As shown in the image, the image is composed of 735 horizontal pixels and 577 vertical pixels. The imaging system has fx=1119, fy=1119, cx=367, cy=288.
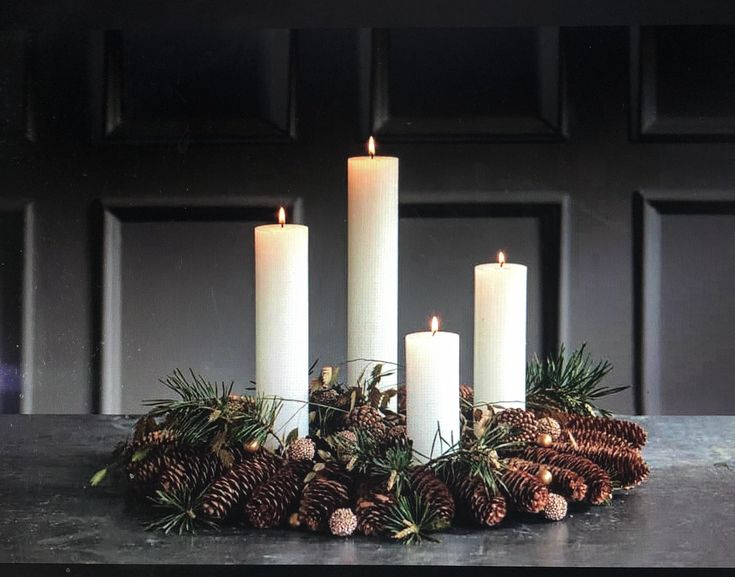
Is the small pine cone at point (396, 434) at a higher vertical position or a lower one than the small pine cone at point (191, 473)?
higher

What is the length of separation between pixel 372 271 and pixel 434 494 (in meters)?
0.18

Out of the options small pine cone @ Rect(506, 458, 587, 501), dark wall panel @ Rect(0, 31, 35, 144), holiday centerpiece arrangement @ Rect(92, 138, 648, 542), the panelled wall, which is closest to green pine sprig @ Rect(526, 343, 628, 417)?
holiday centerpiece arrangement @ Rect(92, 138, 648, 542)

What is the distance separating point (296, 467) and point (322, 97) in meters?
0.99

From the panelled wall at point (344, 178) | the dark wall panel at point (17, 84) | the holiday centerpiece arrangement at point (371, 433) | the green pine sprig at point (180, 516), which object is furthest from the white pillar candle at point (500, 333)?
the dark wall panel at point (17, 84)

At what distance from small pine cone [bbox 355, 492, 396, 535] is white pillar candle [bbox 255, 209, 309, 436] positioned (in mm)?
96

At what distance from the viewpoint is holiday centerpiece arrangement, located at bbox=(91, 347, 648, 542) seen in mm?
676

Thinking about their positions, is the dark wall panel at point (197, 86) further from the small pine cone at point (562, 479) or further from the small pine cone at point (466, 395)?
the small pine cone at point (562, 479)

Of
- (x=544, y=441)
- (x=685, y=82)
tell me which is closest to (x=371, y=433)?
(x=544, y=441)

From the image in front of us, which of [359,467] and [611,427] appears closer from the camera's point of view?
[359,467]

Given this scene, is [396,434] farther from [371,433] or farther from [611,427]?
[611,427]

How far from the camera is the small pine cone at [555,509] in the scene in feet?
2.25

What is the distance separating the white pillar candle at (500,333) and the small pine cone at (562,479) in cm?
6

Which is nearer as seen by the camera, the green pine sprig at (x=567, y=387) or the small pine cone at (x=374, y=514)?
the small pine cone at (x=374, y=514)

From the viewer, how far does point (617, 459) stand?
0.75 m
